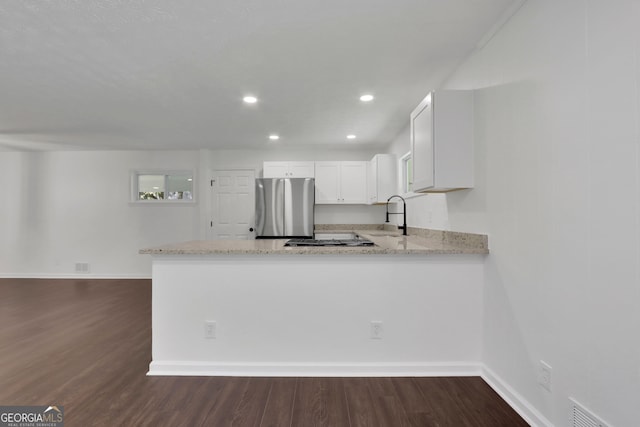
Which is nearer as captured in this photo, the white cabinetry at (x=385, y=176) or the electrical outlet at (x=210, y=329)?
the electrical outlet at (x=210, y=329)

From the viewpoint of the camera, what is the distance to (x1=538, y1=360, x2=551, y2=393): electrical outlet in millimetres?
1536

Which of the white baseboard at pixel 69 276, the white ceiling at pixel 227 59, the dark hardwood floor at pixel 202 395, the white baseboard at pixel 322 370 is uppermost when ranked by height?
the white ceiling at pixel 227 59

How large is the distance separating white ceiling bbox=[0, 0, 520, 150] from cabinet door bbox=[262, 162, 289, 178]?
1.07 m

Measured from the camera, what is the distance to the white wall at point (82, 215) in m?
5.63

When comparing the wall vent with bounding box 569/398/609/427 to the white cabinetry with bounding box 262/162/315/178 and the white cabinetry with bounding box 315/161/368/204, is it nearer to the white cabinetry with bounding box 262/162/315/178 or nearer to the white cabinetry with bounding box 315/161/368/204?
the white cabinetry with bounding box 315/161/368/204

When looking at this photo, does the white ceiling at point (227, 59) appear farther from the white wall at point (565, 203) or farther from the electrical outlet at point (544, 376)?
the electrical outlet at point (544, 376)

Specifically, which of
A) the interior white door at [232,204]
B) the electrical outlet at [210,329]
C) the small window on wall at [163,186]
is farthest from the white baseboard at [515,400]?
the small window on wall at [163,186]

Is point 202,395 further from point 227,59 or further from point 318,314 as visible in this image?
point 227,59

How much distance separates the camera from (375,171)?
459 cm

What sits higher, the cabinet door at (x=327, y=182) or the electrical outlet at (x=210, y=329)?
the cabinet door at (x=327, y=182)

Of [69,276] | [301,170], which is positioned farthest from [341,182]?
[69,276]

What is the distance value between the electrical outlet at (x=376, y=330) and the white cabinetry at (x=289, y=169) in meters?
3.31

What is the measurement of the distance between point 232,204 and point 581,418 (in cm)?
515

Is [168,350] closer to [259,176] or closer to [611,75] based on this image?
[611,75]
